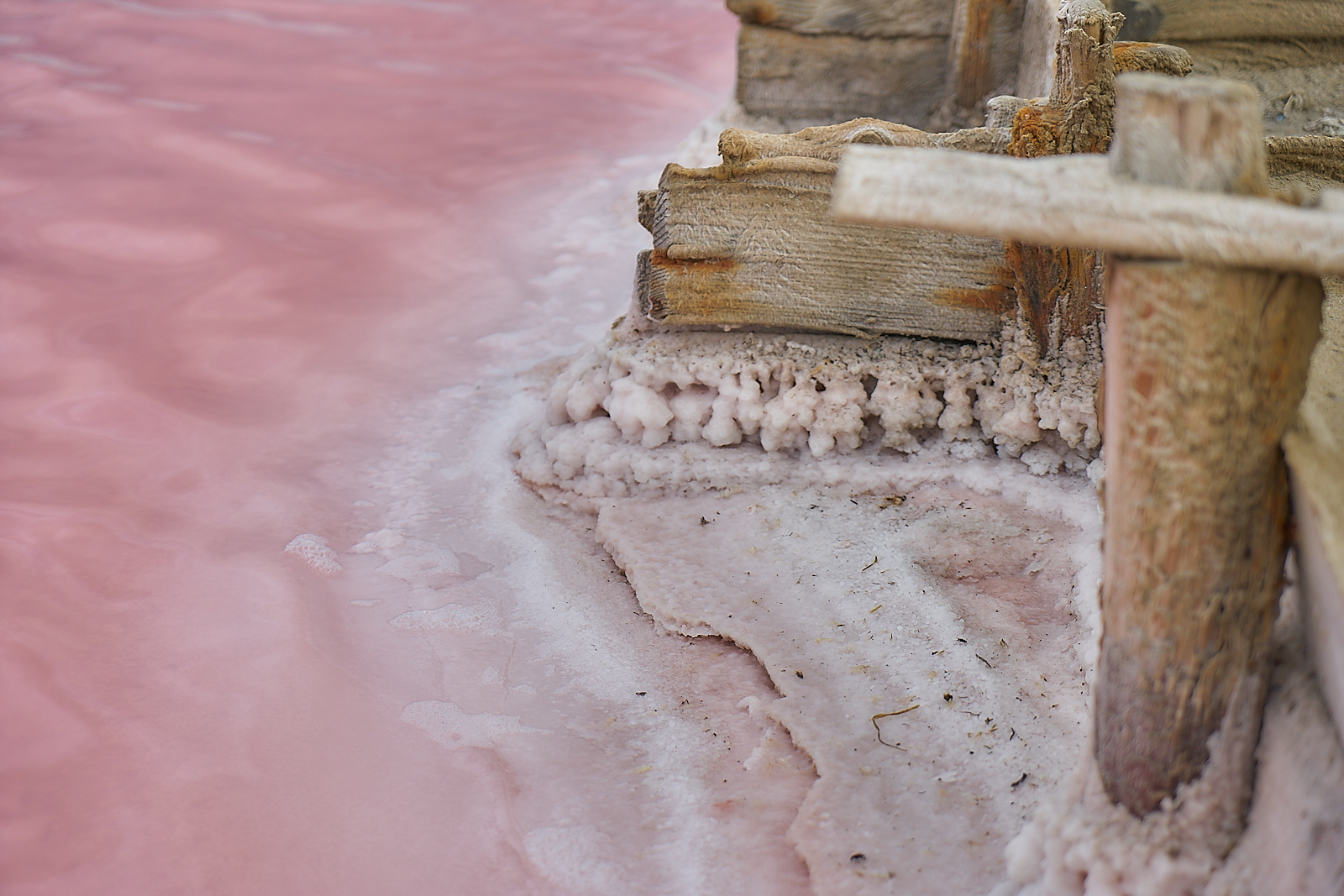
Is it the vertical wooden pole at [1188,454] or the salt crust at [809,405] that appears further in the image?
the salt crust at [809,405]

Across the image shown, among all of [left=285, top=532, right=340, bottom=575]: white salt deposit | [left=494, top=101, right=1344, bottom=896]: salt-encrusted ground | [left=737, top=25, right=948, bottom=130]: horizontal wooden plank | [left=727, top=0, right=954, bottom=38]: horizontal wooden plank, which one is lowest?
[left=285, top=532, right=340, bottom=575]: white salt deposit

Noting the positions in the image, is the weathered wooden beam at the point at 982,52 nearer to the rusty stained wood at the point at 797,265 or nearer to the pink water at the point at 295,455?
the pink water at the point at 295,455

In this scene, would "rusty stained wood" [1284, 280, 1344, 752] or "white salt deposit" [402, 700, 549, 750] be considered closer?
"rusty stained wood" [1284, 280, 1344, 752]

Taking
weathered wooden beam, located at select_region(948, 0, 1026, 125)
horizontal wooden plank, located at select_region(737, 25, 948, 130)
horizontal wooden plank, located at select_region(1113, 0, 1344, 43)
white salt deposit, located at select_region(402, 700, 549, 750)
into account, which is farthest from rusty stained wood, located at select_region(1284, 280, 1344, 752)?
horizontal wooden plank, located at select_region(737, 25, 948, 130)

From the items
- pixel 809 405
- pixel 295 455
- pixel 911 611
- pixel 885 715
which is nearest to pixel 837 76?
pixel 809 405

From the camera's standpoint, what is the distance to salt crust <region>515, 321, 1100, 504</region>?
208 centimetres

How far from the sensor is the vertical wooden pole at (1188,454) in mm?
932

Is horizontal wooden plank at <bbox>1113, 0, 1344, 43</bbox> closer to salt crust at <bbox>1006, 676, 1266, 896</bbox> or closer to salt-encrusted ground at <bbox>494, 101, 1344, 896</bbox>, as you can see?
salt-encrusted ground at <bbox>494, 101, 1344, 896</bbox>

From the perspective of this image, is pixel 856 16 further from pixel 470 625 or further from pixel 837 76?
pixel 470 625

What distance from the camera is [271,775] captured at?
65.4 inches

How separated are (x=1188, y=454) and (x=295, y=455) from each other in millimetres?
2102

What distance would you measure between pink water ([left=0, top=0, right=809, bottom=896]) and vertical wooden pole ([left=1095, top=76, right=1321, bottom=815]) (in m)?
0.57

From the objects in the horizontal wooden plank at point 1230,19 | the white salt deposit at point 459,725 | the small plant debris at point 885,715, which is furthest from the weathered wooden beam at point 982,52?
the white salt deposit at point 459,725

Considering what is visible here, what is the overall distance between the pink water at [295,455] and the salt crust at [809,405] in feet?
0.71
